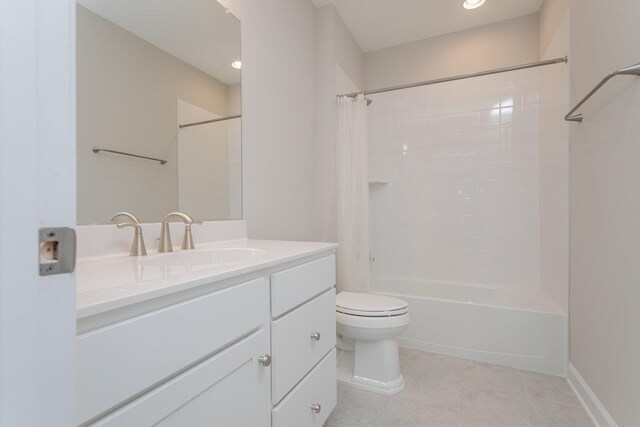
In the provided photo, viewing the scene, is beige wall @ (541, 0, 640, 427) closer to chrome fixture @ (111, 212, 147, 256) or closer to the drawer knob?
the drawer knob

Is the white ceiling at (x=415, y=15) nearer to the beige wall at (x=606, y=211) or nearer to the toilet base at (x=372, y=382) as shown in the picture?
the beige wall at (x=606, y=211)

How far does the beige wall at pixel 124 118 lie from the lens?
0.96 metres

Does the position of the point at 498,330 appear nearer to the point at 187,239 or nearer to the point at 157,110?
the point at 187,239

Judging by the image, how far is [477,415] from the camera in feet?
4.76

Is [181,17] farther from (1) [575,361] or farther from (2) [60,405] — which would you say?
(1) [575,361]

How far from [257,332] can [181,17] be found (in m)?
1.31

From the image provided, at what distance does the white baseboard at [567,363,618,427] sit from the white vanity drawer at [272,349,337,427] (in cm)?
115

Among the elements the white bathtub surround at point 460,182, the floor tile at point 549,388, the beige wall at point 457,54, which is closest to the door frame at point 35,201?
the floor tile at point 549,388

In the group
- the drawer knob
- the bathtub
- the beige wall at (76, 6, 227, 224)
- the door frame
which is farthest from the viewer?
the bathtub

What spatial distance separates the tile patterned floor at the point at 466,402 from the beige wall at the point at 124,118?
1.29 metres

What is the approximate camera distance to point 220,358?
0.71 metres

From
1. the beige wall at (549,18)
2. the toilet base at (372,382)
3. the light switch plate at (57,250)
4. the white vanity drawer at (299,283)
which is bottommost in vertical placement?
the toilet base at (372,382)

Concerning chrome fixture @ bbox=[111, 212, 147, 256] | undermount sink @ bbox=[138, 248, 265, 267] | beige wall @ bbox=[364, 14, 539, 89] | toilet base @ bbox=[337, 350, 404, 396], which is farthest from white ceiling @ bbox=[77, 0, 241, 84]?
beige wall @ bbox=[364, 14, 539, 89]

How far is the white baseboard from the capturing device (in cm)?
129
